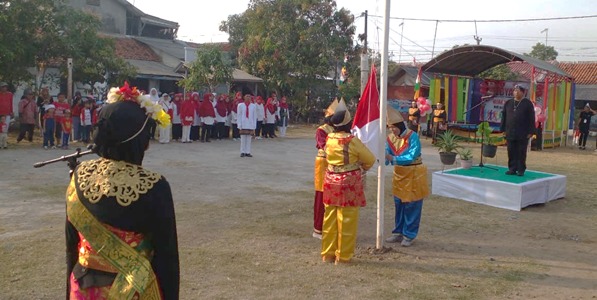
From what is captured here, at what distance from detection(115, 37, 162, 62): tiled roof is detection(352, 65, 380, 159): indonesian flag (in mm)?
24827

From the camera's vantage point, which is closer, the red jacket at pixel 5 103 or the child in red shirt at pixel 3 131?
the child in red shirt at pixel 3 131

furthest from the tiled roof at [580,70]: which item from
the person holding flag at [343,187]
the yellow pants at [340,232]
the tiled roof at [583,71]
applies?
the yellow pants at [340,232]

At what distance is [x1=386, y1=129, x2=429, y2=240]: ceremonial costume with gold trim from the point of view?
671 centimetres

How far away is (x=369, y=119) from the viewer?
21.3 ft

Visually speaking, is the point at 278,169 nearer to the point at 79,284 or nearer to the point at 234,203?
the point at 234,203

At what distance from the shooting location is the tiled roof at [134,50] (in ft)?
97.1

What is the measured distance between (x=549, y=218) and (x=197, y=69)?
1660cm

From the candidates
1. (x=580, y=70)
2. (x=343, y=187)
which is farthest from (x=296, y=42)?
(x=343, y=187)

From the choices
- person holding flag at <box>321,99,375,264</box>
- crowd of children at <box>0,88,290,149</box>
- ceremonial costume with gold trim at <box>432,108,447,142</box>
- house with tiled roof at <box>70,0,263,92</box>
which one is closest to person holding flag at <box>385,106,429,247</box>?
person holding flag at <box>321,99,375,264</box>

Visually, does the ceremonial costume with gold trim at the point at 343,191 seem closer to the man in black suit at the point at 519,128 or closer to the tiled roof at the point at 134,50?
the man in black suit at the point at 519,128

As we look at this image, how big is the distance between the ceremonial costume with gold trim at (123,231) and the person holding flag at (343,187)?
11.6 feet

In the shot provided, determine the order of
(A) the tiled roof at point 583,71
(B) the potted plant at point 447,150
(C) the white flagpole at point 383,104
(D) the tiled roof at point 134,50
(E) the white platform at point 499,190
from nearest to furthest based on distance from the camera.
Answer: (C) the white flagpole at point 383,104, (E) the white platform at point 499,190, (B) the potted plant at point 447,150, (D) the tiled roof at point 134,50, (A) the tiled roof at point 583,71

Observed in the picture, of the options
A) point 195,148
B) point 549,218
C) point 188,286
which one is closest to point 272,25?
point 195,148

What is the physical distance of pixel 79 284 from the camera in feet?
8.43
